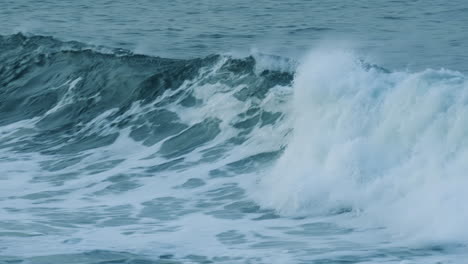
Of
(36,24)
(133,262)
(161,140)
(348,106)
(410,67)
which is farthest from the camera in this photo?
(36,24)

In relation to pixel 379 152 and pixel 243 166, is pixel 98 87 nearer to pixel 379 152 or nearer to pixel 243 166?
pixel 243 166

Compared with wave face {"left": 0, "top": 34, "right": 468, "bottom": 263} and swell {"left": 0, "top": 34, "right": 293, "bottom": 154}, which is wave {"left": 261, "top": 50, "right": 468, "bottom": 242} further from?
swell {"left": 0, "top": 34, "right": 293, "bottom": 154}

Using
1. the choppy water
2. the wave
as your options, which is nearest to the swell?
the choppy water

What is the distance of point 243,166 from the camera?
14156mm

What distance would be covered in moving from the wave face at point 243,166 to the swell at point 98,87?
5 centimetres

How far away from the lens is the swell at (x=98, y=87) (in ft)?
54.8

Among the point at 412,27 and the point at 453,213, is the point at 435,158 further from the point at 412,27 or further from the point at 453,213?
the point at 412,27

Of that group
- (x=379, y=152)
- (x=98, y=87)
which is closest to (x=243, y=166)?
(x=379, y=152)

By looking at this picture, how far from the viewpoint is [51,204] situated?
12570mm

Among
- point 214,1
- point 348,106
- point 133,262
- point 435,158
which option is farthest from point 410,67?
point 214,1

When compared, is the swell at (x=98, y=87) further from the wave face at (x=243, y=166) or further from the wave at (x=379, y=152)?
the wave at (x=379, y=152)

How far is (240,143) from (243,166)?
1.03 meters

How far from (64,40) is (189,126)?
7.20 m

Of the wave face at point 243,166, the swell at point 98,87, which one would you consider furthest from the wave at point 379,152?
the swell at point 98,87
